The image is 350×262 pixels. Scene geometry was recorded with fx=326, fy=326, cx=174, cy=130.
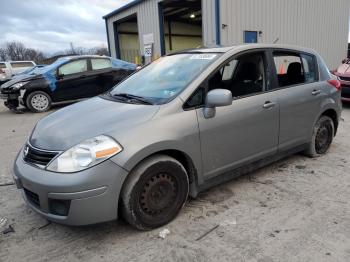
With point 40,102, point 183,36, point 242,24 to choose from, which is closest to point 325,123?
point 40,102

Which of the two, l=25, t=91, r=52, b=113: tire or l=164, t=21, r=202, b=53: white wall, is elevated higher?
Answer: l=164, t=21, r=202, b=53: white wall

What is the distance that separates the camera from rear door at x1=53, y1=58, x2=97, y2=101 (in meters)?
9.74

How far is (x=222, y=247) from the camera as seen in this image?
261cm

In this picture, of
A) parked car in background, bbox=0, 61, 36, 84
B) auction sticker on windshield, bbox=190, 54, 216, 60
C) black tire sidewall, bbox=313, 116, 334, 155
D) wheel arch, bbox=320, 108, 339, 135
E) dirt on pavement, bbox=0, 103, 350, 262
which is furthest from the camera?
A: parked car in background, bbox=0, 61, 36, 84

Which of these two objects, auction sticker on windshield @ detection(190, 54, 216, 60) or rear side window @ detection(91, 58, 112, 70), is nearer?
auction sticker on windshield @ detection(190, 54, 216, 60)

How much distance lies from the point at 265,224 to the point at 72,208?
5.47ft

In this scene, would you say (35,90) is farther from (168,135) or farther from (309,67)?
(168,135)

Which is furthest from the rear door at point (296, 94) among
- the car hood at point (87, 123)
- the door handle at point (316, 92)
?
the car hood at point (87, 123)

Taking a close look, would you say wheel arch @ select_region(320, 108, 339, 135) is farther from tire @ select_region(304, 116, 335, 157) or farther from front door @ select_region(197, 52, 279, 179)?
front door @ select_region(197, 52, 279, 179)

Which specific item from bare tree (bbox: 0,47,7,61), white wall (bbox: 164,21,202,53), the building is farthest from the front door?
bare tree (bbox: 0,47,7,61)

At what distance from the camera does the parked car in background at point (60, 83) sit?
9.41 meters

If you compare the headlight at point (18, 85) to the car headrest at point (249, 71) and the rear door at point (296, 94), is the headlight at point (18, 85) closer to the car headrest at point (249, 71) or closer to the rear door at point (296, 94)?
the car headrest at point (249, 71)

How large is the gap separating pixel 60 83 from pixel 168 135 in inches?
307

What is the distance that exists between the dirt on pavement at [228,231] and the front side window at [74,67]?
257 inches
